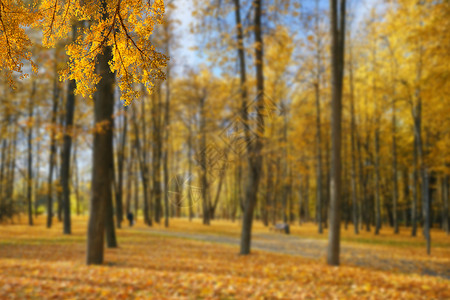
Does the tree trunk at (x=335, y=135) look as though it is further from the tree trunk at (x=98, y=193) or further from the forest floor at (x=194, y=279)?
the tree trunk at (x=98, y=193)

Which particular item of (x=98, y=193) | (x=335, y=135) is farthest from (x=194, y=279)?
(x=335, y=135)

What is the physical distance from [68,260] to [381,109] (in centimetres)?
2227

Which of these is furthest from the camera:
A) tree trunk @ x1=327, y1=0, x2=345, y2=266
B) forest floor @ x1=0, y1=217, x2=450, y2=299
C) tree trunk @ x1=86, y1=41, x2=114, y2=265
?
tree trunk @ x1=327, y1=0, x2=345, y2=266

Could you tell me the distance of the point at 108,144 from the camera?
31.7 ft

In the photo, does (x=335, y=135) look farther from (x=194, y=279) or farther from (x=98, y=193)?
(x=98, y=193)

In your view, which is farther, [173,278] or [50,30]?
[173,278]

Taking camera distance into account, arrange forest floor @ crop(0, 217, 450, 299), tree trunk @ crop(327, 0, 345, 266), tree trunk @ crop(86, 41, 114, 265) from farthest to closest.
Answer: tree trunk @ crop(327, 0, 345, 266), tree trunk @ crop(86, 41, 114, 265), forest floor @ crop(0, 217, 450, 299)

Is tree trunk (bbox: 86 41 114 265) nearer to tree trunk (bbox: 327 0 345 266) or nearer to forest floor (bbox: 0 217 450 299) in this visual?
forest floor (bbox: 0 217 450 299)

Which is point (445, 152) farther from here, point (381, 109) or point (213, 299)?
point (213, 299)

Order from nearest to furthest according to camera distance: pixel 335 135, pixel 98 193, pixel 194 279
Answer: pixel 194 279, pixel 98 193, pixel 335 135

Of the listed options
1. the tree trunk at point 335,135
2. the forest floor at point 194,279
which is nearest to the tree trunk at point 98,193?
the forest floor at point 194,279

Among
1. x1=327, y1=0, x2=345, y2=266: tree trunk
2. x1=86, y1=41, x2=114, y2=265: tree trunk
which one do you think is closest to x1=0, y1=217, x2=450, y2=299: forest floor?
x1=86, y1=41, x2=114, y2=265: tree trunk

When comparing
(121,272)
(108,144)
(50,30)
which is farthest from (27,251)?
(50,30)

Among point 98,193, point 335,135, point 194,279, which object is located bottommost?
point 194,279
